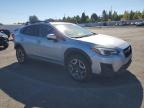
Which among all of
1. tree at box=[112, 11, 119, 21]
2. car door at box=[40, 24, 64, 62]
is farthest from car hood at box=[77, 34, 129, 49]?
tree at box=[112, 11, 119, 21]

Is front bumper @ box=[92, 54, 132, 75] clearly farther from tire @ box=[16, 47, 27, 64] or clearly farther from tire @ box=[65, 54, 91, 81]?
tire @ box=[16, 47, 27, 64]

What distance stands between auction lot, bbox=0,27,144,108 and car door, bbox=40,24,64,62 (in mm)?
634

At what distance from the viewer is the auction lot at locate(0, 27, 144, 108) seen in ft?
18.3

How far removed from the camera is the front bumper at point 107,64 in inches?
251

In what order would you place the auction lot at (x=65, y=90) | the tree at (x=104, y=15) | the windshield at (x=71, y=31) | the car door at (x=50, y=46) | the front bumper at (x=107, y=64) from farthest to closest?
the tree at (x=104, y=15) → the windshield at (x=71, y=31) → the car door at (x=50, y=46) → the front bumper at (x=107, y=64) → the auction lot at (x=65, y=90)

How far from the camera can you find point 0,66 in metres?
10.0

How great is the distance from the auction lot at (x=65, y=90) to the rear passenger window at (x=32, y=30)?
1347mm

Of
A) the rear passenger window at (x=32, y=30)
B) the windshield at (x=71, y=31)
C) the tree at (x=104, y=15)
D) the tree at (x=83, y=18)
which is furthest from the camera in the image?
the tree at (x=104, y=15)

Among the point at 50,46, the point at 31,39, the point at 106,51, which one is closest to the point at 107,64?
the point at 106,51

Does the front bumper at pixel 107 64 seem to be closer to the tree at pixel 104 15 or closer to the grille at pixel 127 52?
the grille at pixel 127 52

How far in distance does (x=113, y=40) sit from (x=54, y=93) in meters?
2.31

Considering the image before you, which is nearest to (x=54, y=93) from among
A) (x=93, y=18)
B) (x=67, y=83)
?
(x=67, y=83)

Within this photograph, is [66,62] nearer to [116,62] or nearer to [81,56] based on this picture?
[81,56]

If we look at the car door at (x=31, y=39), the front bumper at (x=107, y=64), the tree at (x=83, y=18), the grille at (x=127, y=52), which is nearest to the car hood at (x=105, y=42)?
the grille at (x=127, y=52)
